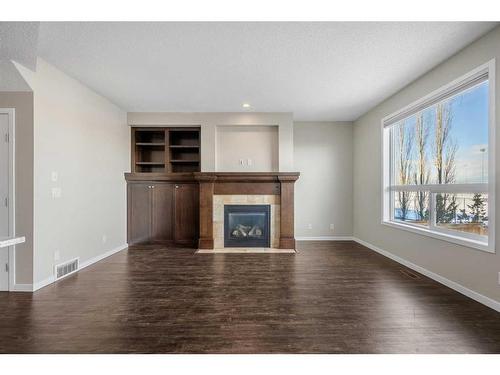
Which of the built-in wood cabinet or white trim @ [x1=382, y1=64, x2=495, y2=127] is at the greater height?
white trim @ [x1=382, y1=64, x2=495, y2=127]

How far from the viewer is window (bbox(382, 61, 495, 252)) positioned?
2.55 m

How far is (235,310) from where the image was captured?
7.61 feet

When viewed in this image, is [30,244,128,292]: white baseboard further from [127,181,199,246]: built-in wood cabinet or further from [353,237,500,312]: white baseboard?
[353,237,500,312]: white baseboard

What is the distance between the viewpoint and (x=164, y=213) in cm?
514

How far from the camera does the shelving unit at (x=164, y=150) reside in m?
5.26

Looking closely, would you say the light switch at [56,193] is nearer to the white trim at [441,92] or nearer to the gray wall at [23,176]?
the gray wall at [23,176]

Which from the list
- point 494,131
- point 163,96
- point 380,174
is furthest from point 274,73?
point 380,174

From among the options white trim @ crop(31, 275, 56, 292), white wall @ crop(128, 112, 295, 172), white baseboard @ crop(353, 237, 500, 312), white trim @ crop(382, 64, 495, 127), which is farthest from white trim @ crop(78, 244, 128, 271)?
white trim @ crop(382, 64, 495, 127)

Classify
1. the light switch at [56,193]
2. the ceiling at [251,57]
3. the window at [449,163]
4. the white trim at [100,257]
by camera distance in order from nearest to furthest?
the ceiling at [251,57] < the window at [449,163] < the light switch at [56,193] < the white trim at [100,257]

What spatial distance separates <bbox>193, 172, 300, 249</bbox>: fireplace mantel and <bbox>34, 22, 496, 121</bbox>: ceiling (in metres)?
1.36

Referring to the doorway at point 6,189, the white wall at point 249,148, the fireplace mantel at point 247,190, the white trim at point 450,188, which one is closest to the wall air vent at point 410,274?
the white trim at point 450,188

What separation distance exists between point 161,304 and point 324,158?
14.5 ft

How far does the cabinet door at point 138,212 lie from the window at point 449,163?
4460 mm
